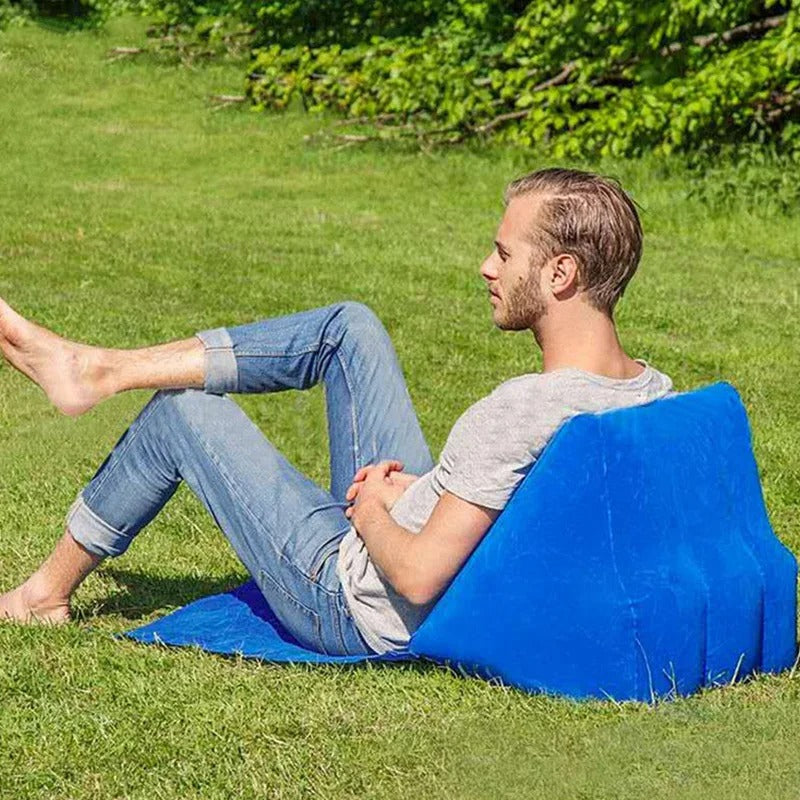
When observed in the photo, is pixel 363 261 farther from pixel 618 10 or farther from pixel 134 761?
pixel 134 761

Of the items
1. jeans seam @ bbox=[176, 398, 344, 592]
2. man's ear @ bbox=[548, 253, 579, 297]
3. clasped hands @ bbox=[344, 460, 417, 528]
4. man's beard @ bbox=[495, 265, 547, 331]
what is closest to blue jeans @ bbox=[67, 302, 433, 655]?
jeans seam @ bbox=[176, 398, 344, 592]

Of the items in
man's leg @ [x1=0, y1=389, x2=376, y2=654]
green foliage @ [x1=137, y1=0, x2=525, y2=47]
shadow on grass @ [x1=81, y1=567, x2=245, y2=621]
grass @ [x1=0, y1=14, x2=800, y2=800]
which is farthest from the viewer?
green foliage @ [x1=137, y1=0, x2=525, y2=47]

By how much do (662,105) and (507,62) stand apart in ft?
11.0

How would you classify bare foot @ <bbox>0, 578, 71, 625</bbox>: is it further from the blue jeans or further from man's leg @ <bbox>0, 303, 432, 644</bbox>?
the blue jeans

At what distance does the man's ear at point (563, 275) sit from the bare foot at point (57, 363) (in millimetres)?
1387

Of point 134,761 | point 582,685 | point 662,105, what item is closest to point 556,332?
point 582,685

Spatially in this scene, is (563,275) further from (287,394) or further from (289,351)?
(287,394)

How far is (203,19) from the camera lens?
21203 millimetres

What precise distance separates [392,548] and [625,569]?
0.53 meters

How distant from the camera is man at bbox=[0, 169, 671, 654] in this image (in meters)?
4.00

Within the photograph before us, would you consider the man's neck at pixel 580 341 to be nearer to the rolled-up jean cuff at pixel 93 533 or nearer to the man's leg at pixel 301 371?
the man's leg at pixel 301 371

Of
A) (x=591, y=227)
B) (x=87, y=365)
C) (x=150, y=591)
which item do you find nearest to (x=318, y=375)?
(x=87, y=365)

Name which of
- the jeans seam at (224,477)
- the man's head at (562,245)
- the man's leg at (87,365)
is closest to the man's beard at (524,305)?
the man's head at (562,245)

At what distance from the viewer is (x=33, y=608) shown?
15.9 ft
